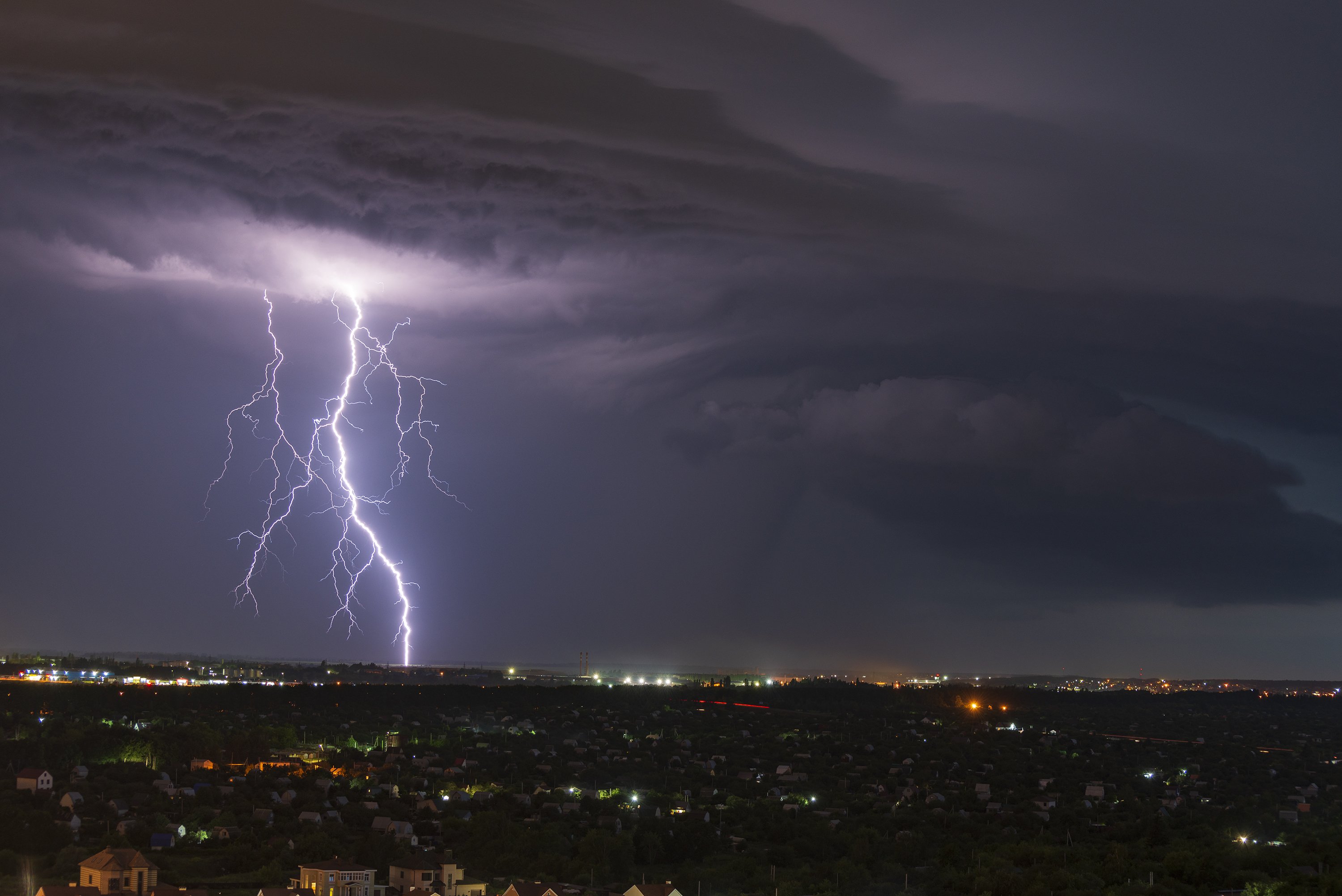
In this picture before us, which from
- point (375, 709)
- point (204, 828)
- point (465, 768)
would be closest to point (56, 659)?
point (375, 709)

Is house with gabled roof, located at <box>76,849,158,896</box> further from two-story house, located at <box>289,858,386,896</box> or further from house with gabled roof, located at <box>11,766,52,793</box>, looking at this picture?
house with gabled roof, located at <box>11,766,52,793</box>

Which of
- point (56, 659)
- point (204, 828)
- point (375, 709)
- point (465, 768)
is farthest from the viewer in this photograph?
point (56, 659)

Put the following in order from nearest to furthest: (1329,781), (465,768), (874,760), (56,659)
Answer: (465,768) < (1329,781) < (874,760) < (56,659)

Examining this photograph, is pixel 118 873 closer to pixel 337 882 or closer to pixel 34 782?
pixel 337 882

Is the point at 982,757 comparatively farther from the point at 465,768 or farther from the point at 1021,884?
the point at 1021,884

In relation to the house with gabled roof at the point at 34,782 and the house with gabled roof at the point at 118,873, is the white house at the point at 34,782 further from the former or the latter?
the house with gabled roof at the point at 118,873

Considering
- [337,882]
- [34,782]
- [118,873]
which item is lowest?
[337,882]

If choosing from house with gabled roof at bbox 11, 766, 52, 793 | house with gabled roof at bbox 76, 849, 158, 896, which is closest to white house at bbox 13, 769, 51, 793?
house with gabled roof at bbox 11, 766, 52, 793

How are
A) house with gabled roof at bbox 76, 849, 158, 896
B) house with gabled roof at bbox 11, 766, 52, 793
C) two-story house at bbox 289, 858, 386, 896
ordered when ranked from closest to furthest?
house with gabled roof at bbox 76, 849, 158, 896 → two-story house at bbox 289, 858, 386, 896 → house with gabled roof at bbox 11, 766, 52, 793

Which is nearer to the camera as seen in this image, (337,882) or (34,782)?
(337,882)

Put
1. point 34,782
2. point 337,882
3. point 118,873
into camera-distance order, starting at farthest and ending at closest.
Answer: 1. point 34,782
2. point 337,882
3. point 118,873

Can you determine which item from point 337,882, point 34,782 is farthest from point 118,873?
point 34,782
